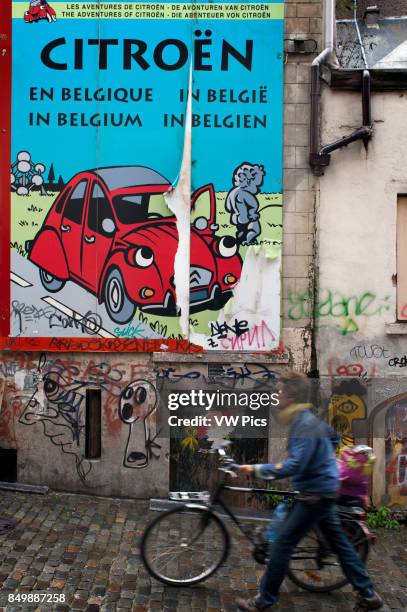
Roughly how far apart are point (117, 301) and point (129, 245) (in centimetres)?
71

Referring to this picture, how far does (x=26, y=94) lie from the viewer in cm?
775

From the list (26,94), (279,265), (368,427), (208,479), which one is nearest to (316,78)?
(279,265)

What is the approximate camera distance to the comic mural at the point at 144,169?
7.68 metres

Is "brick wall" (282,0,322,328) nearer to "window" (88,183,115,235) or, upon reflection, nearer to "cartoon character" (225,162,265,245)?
"cartoon character" (225,162,265,245)

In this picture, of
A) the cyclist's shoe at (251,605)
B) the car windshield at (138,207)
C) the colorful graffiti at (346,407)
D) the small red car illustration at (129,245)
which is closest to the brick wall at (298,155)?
the small red car illustration at (129,245)

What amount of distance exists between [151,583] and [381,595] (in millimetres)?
1964

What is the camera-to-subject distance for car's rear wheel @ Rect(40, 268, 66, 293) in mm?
7750

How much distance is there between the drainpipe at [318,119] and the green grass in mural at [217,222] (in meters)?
0.64

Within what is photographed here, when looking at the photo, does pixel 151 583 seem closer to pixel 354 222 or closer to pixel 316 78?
pixel 354 222

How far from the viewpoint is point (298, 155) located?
7.70 m

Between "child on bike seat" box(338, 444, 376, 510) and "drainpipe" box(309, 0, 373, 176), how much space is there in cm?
379

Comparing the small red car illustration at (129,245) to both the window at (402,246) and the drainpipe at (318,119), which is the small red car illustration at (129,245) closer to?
the drainpipe at (318,119)

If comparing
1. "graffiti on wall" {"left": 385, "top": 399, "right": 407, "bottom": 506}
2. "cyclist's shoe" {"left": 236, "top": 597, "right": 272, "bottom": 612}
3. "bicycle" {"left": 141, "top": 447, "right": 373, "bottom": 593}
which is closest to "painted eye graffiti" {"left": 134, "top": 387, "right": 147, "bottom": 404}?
"bicycle" {"left": 141, "top": 447, "right": 373, "bottom": 593}

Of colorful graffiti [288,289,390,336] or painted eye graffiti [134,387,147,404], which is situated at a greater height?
colorful graffiti [288,289,390,336]
